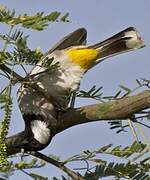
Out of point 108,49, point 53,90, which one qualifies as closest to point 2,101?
point 53,90

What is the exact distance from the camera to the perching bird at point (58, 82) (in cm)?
173

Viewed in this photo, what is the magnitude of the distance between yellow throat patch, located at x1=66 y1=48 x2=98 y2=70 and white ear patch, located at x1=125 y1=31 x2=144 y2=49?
6.0 inches

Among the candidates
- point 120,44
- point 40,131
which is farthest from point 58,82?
point 120,44

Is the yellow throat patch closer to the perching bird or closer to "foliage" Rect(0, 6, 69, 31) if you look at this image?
the perching bird

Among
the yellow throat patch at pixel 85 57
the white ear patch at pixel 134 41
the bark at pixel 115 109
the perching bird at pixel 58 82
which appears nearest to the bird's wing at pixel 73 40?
the perching bird at pixel 58 82

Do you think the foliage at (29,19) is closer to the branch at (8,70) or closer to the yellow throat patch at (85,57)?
the branch at (8,70)

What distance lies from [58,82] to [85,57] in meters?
0.23

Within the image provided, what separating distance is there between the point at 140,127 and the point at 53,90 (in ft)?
1.50

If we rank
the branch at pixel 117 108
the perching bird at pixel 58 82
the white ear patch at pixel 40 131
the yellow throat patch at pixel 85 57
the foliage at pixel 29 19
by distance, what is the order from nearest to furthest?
the foliage at pixel 29 19, the branch at pixel 117 108, the perching bird at pixel 58 82, the white ear patch at pixel 40 131, the yellow throat patch at pixel 85 57

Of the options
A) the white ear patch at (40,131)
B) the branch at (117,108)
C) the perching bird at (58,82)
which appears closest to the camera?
the branch at (117,108)

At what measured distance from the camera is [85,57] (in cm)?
200

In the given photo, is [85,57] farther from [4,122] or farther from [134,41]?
[4,122]

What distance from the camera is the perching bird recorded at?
1.73m

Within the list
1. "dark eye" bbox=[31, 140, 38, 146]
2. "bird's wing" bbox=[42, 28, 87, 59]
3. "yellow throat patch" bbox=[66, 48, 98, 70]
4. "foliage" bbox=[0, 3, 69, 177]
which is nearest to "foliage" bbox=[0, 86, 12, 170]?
"foliage" bbox=[0, 3, 69, 177]
